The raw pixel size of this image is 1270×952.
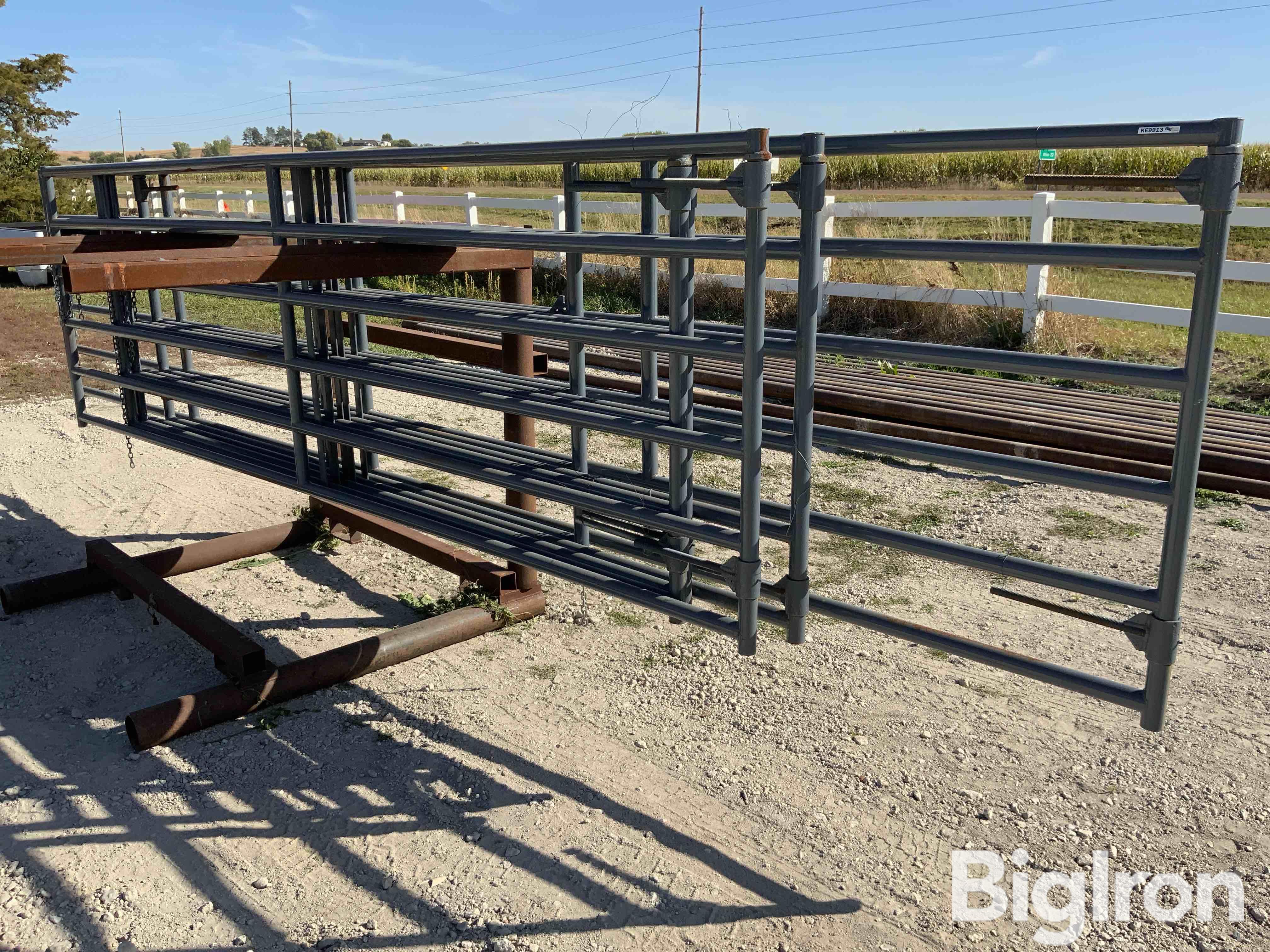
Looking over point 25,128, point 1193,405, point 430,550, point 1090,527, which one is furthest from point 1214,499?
point 25,128

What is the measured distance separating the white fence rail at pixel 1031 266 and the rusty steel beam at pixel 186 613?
3.24 meters

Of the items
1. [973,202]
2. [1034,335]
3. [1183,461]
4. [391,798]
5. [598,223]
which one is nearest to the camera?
[1183,461]

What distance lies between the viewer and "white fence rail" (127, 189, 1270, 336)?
29.9 ft

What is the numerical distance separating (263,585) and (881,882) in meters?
3.51

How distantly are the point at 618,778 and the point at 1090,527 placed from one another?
3.51 m

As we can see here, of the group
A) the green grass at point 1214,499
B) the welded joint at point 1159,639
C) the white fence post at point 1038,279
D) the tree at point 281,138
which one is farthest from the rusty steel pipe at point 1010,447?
the tree at point 281,138

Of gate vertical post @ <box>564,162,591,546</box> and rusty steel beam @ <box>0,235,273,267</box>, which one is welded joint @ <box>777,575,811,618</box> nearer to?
gate vertical post @ <box>564,162,591,546</box>

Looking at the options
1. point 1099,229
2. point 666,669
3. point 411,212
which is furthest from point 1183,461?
point 411,212

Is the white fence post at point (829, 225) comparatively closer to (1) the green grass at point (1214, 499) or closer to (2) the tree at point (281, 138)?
(1) the green grass at point (1214, 499)

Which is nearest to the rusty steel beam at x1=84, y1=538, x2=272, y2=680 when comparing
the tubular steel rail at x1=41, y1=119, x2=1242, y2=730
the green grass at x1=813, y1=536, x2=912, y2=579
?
the tubular steel rail at x1=41, y1=119, x2=1242, y2=730

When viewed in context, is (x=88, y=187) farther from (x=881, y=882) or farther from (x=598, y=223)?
(x=881, y=882)

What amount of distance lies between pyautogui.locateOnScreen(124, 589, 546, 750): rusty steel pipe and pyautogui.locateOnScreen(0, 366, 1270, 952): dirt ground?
0.20 feet

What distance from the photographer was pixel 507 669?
4.20 m

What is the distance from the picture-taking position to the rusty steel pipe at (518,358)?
434 cm
